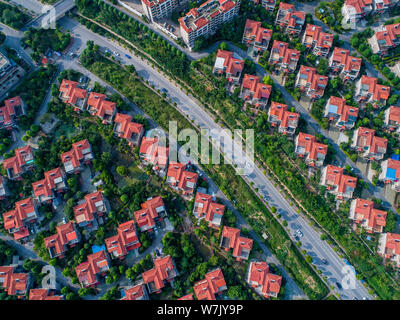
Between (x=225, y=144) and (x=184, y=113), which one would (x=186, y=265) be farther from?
(x=184, y=113)

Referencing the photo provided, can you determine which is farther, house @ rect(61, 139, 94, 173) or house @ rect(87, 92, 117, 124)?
house @ rect(87, 92, 117, 124)

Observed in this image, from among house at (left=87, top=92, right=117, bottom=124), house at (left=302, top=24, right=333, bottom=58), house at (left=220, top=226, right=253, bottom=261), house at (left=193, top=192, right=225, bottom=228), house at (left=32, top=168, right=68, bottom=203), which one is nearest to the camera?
house at (left=220, top=226, right=253, bottom=261)

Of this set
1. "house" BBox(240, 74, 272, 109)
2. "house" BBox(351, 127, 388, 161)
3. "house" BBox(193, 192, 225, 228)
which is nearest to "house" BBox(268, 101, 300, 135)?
"house" BBox(240, 74, 272, 109)

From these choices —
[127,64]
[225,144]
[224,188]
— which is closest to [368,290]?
[224,188]

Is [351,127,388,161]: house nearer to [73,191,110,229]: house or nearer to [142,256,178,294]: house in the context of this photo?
[142,256,178,294]: house

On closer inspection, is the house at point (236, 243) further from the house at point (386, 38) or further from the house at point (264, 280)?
the house at point (386, 38)
